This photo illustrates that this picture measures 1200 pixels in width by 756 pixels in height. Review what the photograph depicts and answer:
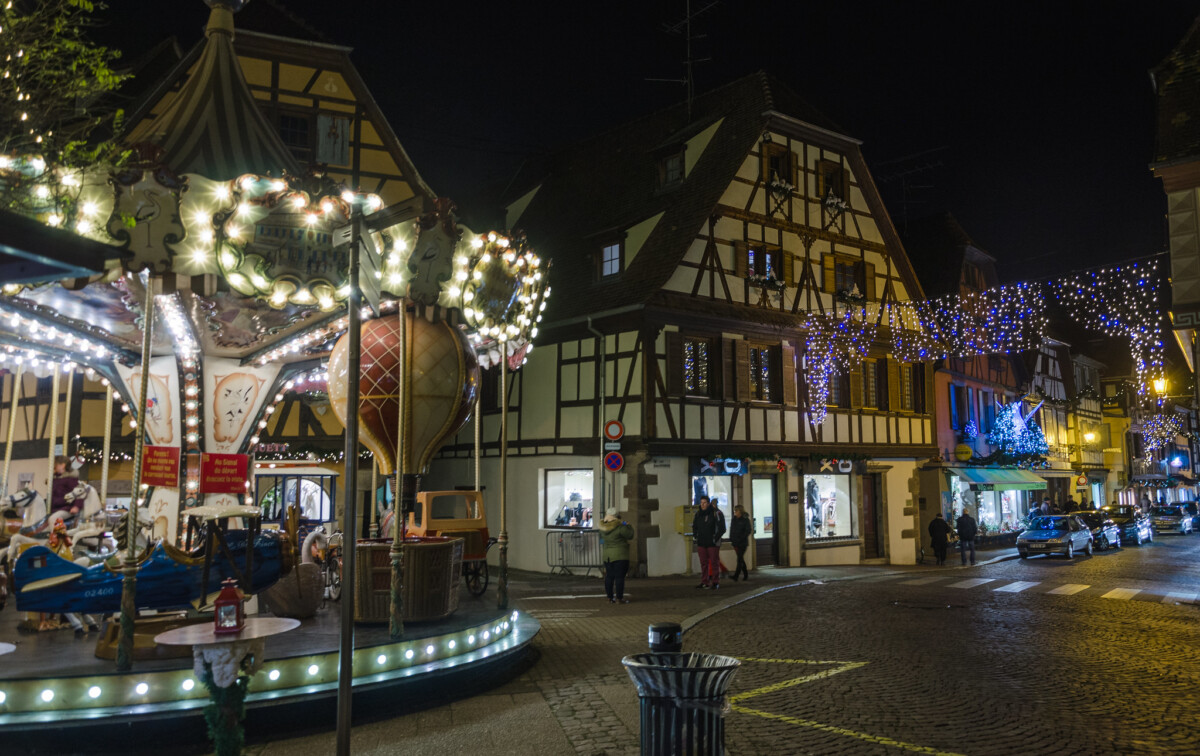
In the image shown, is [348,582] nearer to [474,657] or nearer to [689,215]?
[474,657]

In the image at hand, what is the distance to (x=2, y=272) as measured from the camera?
333 cm

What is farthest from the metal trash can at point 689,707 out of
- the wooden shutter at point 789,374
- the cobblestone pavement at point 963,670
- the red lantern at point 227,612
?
the wooden shutter at point 789,374

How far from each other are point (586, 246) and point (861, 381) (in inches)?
347

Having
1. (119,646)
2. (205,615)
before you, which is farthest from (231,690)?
(205,615)

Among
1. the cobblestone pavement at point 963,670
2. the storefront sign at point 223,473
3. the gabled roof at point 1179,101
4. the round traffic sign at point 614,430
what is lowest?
the cobblestone pavement at point 963,670

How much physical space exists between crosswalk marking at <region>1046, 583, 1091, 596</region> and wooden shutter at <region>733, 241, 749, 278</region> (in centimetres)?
1015

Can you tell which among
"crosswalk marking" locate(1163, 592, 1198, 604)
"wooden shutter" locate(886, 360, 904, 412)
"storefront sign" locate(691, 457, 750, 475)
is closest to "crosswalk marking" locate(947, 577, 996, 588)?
"crosswalk marking" locate(1163, 592, 1198, 604)

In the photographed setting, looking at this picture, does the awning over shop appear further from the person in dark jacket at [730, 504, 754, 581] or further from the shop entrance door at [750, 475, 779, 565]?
the person in dark jacket at [730, 504, 754, 581]

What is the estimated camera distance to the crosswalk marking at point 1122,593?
16005 millimetres

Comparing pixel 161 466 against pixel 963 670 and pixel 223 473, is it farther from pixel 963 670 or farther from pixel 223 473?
pixel 963 670

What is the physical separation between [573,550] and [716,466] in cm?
408

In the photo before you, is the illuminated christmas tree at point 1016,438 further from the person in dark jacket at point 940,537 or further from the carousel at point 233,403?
the carousel at point 233,403

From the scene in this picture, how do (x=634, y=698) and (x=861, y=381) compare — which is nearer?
(x=634, y=698)

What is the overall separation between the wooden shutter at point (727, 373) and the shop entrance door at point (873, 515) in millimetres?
6363
